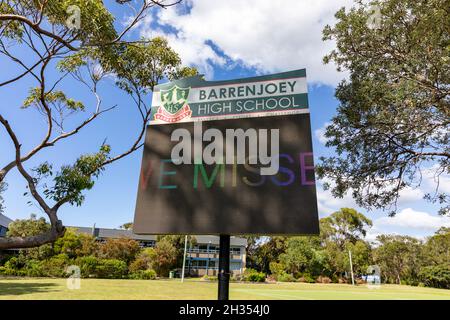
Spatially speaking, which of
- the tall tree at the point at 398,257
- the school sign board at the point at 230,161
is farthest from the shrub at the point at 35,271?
the tall tree at the point at 398,257

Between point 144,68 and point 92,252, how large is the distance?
75.7ft

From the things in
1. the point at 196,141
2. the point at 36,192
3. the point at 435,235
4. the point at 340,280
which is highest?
the point at 435,235

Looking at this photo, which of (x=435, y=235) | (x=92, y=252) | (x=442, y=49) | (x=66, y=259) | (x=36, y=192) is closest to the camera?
(x=36, y=192)

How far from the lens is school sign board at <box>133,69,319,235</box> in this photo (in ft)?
11.7

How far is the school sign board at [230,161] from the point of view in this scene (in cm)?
357

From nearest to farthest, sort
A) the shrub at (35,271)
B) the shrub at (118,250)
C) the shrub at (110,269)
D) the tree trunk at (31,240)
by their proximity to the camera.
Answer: the tree trunk at (31,240) → the shrub at (35,271) → the shrub at (110,269) → the shrub at (118,250)

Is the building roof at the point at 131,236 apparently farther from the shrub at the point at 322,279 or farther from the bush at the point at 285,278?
the shrub at the point at 322,279

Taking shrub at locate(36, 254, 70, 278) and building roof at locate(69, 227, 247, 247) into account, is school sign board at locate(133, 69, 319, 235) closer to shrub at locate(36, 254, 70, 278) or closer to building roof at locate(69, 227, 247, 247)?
shrub at locate(36, 254, 70, 278)

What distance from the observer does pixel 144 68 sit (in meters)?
8.61

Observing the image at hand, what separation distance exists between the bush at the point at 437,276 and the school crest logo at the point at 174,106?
44060 millimetres

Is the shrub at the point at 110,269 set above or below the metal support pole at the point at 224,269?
below

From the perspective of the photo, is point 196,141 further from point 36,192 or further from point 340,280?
point 340,280

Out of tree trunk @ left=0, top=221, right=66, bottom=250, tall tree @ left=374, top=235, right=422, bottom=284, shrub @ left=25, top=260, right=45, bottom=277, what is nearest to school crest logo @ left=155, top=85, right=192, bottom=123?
tree trunk @ left=0, top=221, right=66, bottom=250
